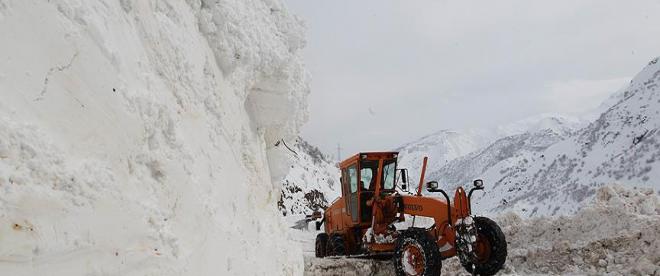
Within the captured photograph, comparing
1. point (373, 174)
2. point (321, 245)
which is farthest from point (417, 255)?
point (321, 245)

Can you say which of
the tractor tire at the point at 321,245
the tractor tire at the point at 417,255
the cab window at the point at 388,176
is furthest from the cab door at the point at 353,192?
the tractor tire at the point at 417,255

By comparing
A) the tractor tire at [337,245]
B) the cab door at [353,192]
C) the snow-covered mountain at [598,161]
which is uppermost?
the snow-covered mountain at [598,161]

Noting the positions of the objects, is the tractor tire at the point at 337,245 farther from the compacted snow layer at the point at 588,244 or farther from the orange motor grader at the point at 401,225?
the compacted snow layer at the point at 588,244

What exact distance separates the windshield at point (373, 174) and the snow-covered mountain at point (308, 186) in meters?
23.2

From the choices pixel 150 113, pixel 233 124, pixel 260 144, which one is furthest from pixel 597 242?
pixel 150 113

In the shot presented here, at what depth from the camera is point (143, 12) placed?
15.7ft

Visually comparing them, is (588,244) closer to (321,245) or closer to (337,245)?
(337,245)

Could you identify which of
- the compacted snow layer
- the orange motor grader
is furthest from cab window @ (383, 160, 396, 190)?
the compacted snow layer

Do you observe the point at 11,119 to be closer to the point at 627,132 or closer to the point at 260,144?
the point at 260,144

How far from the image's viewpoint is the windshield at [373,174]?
1120 centimetres

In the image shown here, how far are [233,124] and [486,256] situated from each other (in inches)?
180

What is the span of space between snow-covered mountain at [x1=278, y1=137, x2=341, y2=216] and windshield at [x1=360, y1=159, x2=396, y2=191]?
76.0 feet

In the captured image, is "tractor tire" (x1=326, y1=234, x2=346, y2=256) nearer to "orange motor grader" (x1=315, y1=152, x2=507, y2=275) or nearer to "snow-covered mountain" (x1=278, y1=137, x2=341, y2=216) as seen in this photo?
"orange motor grader" (x1=315, y1=152, x2=507, y2=275)

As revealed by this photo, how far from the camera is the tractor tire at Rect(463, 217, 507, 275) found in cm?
774
